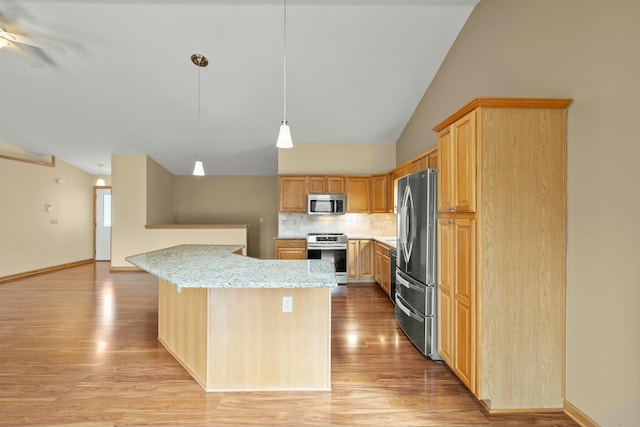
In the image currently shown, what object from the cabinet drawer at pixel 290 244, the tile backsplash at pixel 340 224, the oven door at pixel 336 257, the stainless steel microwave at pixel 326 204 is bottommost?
the oven door at pixel 336 257

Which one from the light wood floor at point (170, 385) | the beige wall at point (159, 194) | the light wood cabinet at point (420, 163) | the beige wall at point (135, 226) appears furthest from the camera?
the beige wall at point (159, 194)

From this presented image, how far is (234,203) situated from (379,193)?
430 centimetres

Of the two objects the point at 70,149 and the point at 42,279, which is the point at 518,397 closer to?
the point at 42,279

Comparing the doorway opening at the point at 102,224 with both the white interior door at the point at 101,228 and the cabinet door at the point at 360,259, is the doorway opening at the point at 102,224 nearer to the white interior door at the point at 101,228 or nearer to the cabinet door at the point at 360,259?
the white interior door at the point at 101,228

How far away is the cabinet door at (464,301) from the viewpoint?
7.21 ft

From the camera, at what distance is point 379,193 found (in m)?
5.93

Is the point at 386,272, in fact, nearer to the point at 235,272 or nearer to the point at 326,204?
the point at 326,204

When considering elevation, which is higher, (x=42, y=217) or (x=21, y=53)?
(x=21, y=53)

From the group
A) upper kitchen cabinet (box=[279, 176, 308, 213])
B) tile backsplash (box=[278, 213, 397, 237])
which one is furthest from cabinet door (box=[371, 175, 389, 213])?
upper kitchen cabinet (box=[279, 176, 308, 213])

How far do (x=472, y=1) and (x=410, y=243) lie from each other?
2675 millimetres

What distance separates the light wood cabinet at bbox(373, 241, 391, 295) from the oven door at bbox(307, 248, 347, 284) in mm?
566

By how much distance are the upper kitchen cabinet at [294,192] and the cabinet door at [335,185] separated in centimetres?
44

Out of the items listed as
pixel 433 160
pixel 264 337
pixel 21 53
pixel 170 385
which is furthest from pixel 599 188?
pixel 21 53

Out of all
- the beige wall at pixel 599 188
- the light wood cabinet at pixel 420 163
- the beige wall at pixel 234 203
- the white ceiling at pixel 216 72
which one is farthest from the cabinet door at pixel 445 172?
the beige wall at pixel 234 203
